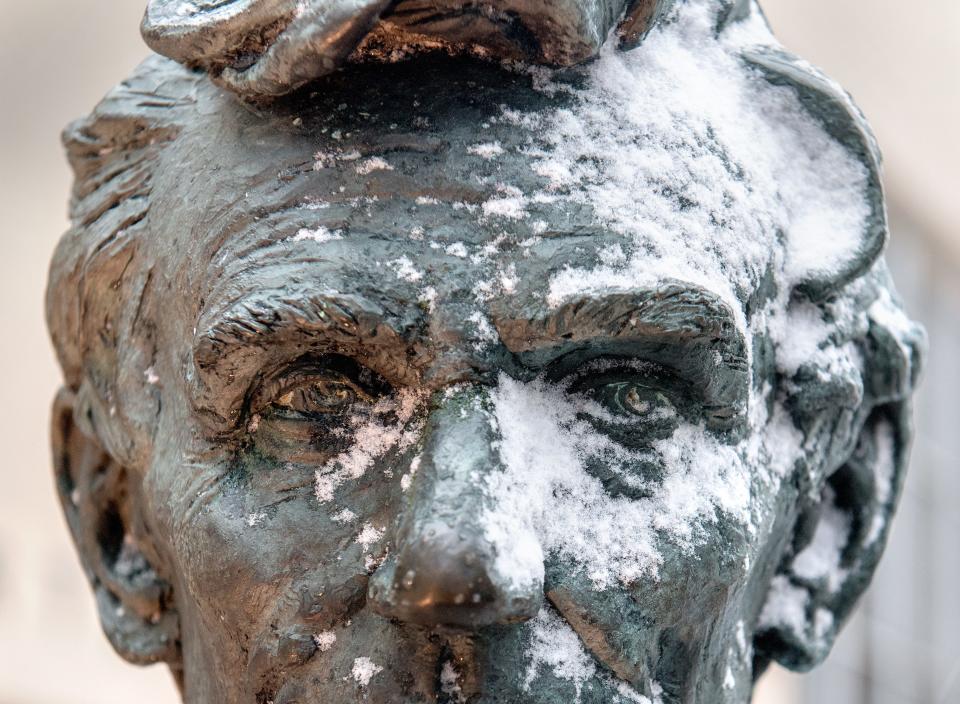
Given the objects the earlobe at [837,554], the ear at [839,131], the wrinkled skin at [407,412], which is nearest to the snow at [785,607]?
the earlobe at [837,554]

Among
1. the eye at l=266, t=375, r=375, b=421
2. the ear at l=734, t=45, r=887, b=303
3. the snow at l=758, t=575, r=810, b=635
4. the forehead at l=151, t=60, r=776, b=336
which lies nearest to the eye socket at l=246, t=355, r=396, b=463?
the eye at l=266, t=375, r=375, b=421

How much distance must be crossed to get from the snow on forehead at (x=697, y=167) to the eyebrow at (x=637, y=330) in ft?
0.11

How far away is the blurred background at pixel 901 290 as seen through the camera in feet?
20.0

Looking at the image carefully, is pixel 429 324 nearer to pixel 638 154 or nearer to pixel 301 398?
pixel 301 398

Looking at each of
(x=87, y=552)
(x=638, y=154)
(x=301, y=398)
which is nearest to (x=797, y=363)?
(x=638, y=154)

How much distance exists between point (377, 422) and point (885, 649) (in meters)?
5.59

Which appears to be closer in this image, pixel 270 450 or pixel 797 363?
pixel 270 450

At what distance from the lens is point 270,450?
99.5 inches

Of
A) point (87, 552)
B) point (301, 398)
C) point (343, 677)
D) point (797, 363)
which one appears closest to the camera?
point (343, 677)

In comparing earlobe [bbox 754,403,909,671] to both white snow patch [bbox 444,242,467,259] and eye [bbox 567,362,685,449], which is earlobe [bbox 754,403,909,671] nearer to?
eye [bbox 567,362,685,449]

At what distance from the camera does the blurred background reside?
608 cm

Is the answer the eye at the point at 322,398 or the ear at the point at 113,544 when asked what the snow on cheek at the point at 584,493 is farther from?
the ear at the point at 113,544

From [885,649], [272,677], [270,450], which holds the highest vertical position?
[270,450]

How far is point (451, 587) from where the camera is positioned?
2.21m
